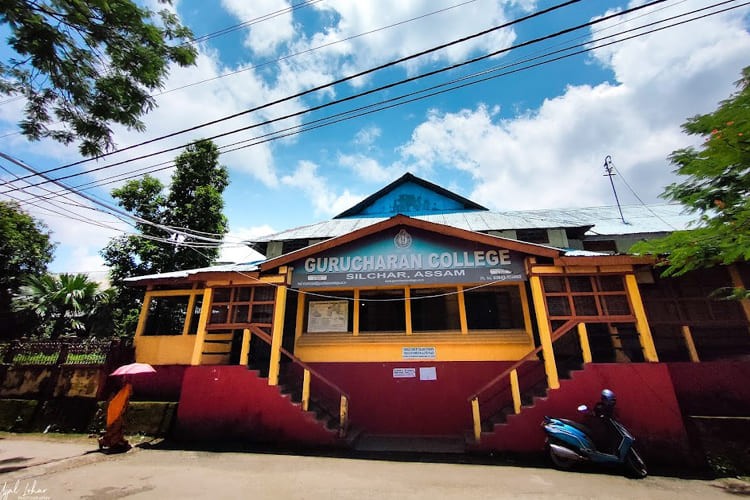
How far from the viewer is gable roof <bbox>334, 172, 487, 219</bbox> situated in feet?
49.9

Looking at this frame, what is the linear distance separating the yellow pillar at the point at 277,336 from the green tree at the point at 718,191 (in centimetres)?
846

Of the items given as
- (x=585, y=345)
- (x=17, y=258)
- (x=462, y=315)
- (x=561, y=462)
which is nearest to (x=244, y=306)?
(x=462, y=315)

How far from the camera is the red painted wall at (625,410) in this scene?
6133mm

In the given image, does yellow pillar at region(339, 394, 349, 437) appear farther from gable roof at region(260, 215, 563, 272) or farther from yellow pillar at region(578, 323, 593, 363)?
yellow pillar at region(578, 323, 593, 363)

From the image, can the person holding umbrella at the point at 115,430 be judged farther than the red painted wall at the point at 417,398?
No

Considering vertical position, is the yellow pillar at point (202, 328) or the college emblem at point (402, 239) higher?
the college emblem at point (402, 239)

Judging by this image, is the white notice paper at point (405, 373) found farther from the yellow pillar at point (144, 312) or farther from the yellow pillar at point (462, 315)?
the yellow pillar at point (144, 312)

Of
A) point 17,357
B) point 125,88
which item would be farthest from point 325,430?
point 17,357

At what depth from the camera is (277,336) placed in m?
8.03

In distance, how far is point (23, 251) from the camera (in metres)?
19.6

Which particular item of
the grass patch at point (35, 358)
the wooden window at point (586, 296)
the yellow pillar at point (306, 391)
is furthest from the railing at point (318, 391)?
the grass patch at point (35, 358)

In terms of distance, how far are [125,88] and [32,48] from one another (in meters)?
1.25

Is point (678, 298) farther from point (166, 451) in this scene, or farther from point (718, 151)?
point (166, 451)

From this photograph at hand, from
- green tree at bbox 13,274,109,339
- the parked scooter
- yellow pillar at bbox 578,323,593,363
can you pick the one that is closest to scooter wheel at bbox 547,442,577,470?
the parked scooter
